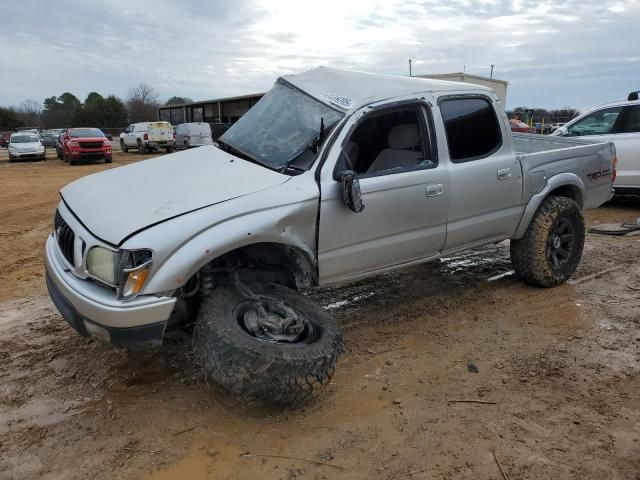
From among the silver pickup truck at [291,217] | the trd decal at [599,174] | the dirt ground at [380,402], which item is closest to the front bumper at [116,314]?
the silver pickup truck at [291,217]

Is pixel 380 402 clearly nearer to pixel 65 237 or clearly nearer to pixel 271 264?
pixel 271 264

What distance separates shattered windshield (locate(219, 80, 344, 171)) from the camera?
3.60 metres

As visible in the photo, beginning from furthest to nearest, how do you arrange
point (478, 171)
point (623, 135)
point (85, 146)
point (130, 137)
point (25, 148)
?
point (130, 137) → point (25, 148) → point (85, 146) → point (623, 135) → point (478, 171)

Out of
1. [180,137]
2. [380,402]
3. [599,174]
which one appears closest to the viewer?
[380,402]

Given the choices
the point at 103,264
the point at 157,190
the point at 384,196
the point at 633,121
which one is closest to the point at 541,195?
the point at 384,196

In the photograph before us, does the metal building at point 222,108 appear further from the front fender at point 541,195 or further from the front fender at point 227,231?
the front fender at point 227,231

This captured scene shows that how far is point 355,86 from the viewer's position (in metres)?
3.89

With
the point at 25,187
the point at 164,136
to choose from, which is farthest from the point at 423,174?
the point at 164,136

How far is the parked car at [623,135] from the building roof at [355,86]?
5507mm

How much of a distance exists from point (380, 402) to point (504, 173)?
2346 millimetres

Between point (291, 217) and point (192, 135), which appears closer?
point (291, 217)

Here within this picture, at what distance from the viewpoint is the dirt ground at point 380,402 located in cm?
266

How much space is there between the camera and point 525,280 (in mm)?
5160

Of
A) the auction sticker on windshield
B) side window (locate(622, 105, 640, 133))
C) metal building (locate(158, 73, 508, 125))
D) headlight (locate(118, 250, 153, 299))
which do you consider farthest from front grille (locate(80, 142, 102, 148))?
headlight (locate(118, 250, 153, 299))
